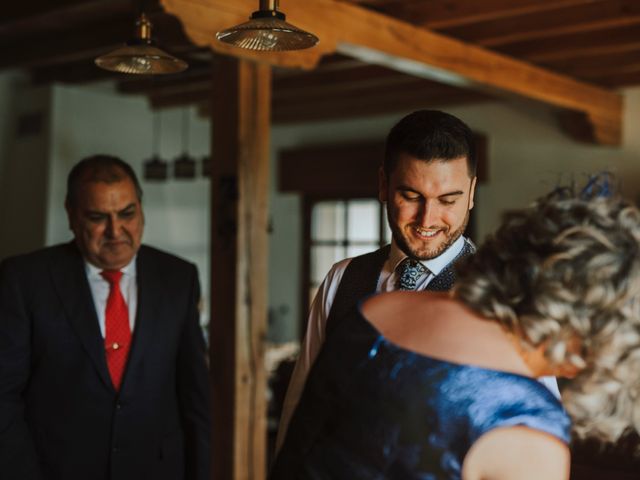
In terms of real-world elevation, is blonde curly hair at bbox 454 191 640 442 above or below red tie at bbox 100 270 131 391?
above

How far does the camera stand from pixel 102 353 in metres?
2.49

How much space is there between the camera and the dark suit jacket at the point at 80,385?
2.40m

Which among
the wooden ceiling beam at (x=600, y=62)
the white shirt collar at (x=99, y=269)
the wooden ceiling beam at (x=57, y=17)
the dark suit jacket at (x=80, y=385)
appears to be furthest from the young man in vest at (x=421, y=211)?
the wooden ceiling beam at (x=600, y=62)

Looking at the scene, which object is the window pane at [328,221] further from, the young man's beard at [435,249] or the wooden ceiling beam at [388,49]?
the young man's beard at [435,249]

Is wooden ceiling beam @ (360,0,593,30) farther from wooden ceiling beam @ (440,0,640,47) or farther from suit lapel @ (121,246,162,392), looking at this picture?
suit lapel @ (121,246,162,392)

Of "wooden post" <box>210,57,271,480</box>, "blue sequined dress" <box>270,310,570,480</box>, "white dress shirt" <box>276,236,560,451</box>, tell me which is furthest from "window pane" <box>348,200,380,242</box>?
"blue sequined dress" <box>270,310,570,480</box>

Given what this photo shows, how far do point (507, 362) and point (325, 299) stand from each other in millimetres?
826

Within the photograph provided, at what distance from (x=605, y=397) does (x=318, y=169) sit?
7.48 metres

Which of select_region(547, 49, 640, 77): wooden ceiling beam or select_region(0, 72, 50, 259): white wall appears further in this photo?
select_region(0, 72, 50, 259): white wall

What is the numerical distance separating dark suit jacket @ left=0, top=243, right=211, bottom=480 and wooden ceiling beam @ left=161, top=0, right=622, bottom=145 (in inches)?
55.6

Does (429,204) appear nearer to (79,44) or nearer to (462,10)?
(462,10)

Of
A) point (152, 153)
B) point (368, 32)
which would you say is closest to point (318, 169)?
point (152, 153)

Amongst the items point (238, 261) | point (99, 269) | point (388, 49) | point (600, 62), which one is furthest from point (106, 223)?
point (600, 62)

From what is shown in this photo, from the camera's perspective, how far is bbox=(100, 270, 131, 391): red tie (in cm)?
254
